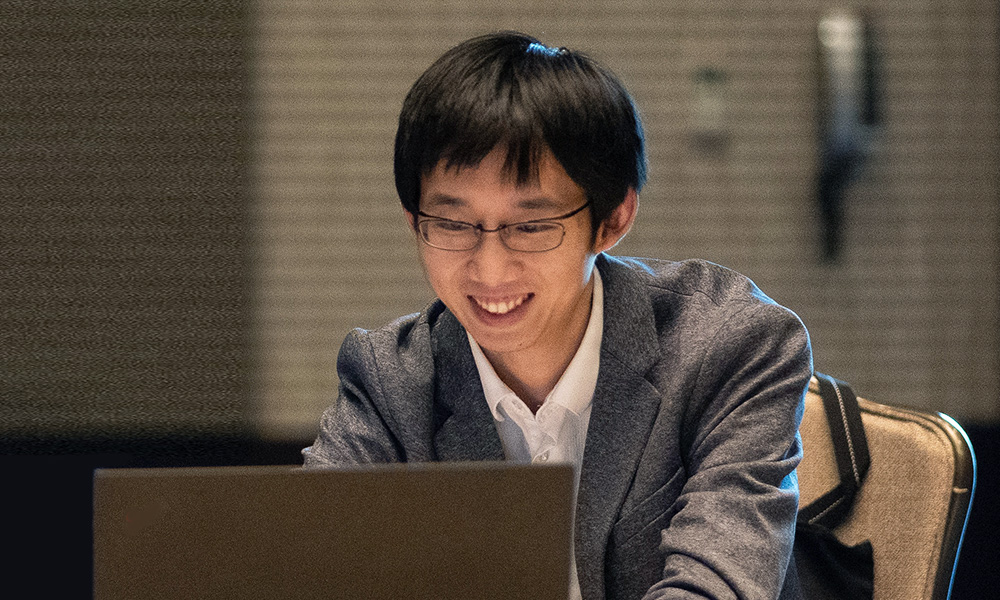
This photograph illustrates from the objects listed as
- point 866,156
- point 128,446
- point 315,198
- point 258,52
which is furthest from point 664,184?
point 128,446

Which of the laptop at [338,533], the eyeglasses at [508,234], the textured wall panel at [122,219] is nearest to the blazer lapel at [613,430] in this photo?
the eyeglasses at [508,234]

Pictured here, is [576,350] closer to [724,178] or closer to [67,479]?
[724,178]

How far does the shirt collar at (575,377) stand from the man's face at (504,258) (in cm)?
9

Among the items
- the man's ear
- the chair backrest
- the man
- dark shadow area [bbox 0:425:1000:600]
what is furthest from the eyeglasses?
dark shadow area [bbox 0:425:1000:600]

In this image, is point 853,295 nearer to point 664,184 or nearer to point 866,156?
point 866,156

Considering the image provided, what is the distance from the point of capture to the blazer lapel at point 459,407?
162cm

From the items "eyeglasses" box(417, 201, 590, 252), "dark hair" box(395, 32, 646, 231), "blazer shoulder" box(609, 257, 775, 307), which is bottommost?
"blazer shoulder" box(609, 257, 775, 307)

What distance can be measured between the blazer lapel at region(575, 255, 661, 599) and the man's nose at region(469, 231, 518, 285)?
0.23 meters

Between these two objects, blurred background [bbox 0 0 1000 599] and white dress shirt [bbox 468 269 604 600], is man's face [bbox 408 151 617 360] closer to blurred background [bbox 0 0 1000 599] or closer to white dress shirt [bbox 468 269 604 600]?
white dress shirt [bbox 468 269 604 600]

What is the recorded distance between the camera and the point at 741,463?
1.40m

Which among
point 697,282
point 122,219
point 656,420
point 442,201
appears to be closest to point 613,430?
point 656,420

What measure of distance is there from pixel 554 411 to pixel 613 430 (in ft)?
0.39

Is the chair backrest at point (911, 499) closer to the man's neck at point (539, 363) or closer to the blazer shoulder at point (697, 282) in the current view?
the blazer shoulder at point (697, 282)

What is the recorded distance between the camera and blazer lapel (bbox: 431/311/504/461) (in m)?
1.62
